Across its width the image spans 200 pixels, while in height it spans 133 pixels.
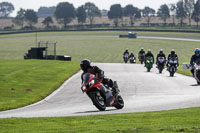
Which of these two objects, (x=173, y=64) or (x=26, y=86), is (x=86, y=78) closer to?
(x=26, y=86)

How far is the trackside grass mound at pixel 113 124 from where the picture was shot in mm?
9531

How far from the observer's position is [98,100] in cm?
1368

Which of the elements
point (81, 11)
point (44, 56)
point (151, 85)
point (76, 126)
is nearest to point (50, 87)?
point (151, 85)

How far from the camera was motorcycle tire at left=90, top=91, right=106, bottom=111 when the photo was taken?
13420 mm

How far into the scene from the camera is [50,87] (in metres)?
24.8

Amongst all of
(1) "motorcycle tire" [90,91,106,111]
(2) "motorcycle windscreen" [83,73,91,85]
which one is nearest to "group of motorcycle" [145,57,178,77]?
(1) "motorcycle tire" [90,91,106,111]

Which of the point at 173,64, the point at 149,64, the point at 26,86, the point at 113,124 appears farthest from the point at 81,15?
the point at 113,124

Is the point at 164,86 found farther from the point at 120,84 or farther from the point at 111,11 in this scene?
the point at 111,11

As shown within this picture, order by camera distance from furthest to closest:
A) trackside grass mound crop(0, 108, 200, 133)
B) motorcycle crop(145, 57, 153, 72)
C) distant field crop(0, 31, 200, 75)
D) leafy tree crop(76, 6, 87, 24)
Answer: leafy tree crop(76, 6, 87, 24), distant field crop(0, 31, 200, 75), motorcycle crop(145, 57, 153, 72), trackside grass mound crop(0, 108, 200, 133)

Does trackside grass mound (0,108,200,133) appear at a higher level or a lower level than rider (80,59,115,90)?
lower

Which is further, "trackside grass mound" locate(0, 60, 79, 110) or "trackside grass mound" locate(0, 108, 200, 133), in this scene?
"trackside grass mound" locate(0, 60, 79, 110)

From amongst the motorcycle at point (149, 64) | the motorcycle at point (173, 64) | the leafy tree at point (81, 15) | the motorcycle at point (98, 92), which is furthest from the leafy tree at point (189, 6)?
the motorcycle at point (98, 92)

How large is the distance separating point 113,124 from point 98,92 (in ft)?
9.89

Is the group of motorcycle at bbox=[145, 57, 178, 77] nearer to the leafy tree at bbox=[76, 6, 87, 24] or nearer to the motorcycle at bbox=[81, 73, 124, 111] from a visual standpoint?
A: the motorcycle at bbox=[81, 73, 124, 111]
